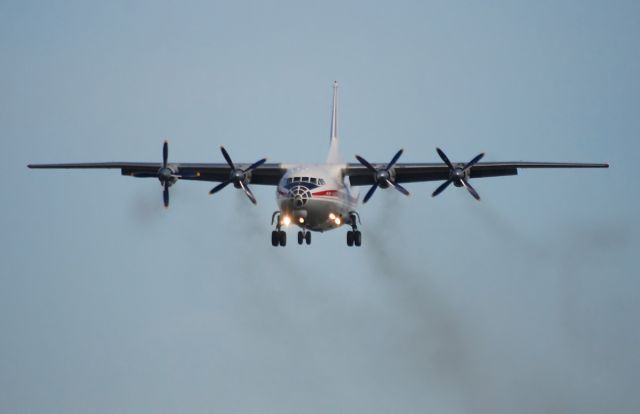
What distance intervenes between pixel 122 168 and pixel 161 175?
5.56 meters

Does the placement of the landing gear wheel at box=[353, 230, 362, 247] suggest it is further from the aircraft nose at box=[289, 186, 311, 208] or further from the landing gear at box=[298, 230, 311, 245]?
the aircraft nose at box=[289, 186, 311, 208]

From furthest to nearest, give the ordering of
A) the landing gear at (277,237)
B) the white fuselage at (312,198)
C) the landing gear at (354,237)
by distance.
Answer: the landing gear at (354,237)
the landing gear at (277,237)
the white fuselage at (312,198)

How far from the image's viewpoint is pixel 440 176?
66562 mm

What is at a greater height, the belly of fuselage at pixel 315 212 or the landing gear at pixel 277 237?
the belly of fuselage at pixel 315 212

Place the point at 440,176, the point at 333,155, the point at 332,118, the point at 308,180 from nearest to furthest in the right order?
the point at 308,180 < the point at 440,176 < the point at 333,155 < the point at 332,118

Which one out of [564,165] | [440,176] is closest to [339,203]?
[440,176]

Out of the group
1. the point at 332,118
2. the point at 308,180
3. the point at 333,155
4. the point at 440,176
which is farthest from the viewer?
the point at 332,118

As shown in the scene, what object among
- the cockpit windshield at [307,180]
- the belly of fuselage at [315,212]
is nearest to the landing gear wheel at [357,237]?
the belly of fuselage at [315,212]

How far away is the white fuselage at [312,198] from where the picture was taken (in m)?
60.1

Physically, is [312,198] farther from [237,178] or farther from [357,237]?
[357,237]

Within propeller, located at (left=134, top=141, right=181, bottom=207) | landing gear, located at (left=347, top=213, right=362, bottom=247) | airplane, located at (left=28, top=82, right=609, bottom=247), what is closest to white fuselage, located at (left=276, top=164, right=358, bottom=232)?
airplane, located at (left=28, top=82, right=609, bottom=247)

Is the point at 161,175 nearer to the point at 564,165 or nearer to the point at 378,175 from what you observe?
the point at 378,175

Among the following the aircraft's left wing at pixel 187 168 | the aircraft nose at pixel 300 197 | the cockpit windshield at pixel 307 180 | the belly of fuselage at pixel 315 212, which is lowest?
the belly of fuselage at pixel 315 212

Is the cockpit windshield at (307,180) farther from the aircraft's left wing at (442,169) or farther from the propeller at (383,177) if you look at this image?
the aircraft's left wing at (442,169)
